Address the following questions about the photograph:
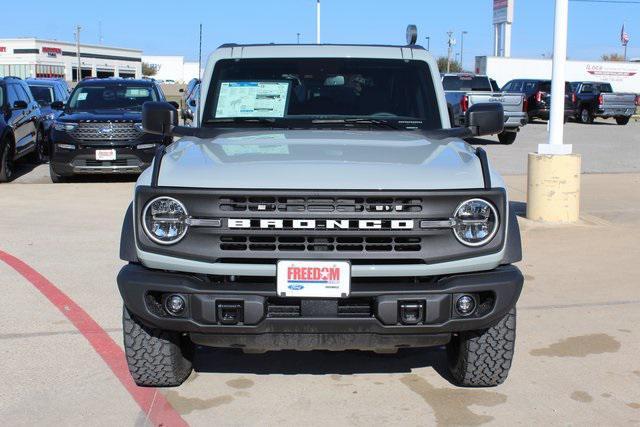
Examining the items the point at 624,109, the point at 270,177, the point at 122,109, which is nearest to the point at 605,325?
the point at 270,177

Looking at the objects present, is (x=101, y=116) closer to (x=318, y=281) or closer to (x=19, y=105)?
(x=19, y=105)

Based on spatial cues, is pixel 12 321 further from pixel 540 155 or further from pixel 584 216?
pixel 584 216

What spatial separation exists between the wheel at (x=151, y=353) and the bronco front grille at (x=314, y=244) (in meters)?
0.75

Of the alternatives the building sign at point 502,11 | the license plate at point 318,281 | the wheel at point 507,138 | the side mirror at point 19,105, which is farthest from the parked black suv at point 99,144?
the building sign at point 502,11

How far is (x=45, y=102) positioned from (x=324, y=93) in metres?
14.2

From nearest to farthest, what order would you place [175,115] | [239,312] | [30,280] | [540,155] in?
[239,312]
[175,115]
[30,280]
[540,155]

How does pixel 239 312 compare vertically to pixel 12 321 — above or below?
above

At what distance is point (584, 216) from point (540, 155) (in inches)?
48.8

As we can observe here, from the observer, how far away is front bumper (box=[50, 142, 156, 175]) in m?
12.2

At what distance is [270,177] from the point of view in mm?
3605

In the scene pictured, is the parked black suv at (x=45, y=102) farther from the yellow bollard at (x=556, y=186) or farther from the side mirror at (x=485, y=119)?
the side mirror at (x=485, y=119)

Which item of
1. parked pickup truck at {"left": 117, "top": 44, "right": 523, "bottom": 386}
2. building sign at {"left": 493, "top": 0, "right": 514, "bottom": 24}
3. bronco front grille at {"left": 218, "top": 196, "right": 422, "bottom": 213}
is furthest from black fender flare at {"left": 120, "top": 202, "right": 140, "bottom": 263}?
building sign at {"left": 493, "top": 0, "right": 514, "bottom": 24}

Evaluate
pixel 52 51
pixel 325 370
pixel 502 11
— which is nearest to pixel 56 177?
pixel 325 370

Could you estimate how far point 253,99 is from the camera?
4.92 m
